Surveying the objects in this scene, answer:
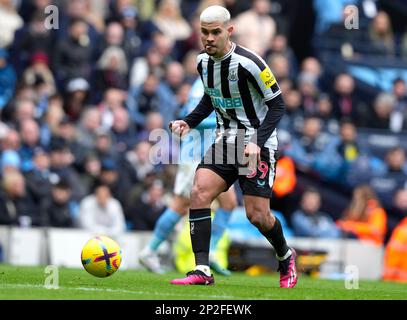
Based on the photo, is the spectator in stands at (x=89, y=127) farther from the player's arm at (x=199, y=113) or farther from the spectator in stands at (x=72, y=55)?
the player's arm at (x=199, y=113)

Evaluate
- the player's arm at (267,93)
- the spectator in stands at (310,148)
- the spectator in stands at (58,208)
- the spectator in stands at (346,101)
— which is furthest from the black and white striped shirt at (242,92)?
the spectator in stands at (346,101)

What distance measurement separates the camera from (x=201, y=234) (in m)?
9.48

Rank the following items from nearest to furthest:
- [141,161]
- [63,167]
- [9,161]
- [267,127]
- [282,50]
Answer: [267,127] → [9,161] → [63,167] → [141,161] → [282,50]

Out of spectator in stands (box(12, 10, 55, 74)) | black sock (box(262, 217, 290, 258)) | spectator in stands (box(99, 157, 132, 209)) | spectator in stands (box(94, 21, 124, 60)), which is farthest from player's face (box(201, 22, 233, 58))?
spectator in stands (box(94, 21, 124, 60))

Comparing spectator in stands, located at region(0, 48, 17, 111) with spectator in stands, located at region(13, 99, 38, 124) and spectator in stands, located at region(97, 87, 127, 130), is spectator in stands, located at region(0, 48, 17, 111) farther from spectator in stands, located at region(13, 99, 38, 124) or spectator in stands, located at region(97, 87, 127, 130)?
spectator in stands, located at region(97, 87, 127, 130)

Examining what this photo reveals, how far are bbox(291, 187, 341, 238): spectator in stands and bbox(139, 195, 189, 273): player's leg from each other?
179 inches

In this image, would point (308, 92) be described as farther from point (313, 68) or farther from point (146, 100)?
point (146, 100)

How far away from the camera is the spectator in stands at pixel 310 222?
16.9 metres

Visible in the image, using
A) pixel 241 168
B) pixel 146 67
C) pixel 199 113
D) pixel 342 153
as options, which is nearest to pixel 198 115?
pixel 199 113

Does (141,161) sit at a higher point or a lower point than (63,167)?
higher

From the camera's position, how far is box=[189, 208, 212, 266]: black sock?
9445 millimetres

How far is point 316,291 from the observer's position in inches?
375

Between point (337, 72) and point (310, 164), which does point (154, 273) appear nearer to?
point (310, 164)

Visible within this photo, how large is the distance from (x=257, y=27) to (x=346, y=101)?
6.88 ft
